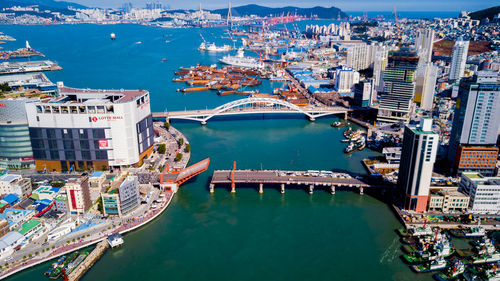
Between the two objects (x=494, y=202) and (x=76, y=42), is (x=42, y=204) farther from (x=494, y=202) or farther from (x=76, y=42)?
(x=76, y=42)

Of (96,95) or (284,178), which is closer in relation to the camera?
(284,178)

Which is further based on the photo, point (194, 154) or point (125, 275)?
point (194, 154)

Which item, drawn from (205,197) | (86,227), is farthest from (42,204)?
(205,197)

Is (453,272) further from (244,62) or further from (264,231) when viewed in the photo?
(244,62)

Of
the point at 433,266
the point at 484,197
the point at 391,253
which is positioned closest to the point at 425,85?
the point at 484,197

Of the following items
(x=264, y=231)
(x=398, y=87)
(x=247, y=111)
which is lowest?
(x=264, y=231)

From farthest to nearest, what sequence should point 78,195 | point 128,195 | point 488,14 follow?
point 488,14, point 128,195, point 78,195

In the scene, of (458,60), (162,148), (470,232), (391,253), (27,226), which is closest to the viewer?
(391,253)
